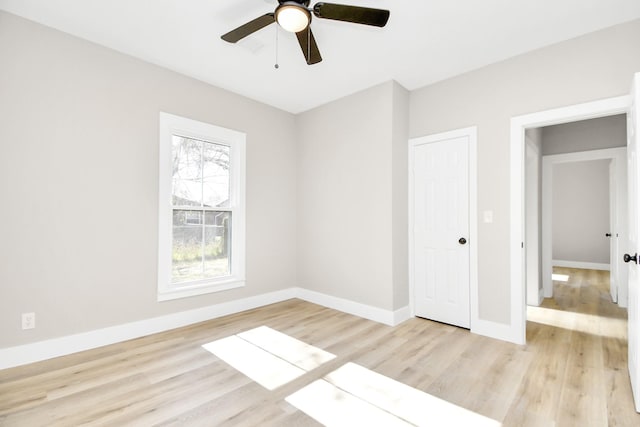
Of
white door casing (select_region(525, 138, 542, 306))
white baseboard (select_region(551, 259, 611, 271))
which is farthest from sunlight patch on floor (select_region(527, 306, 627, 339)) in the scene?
white baseboard (select_region(551, 259, 611, 271))

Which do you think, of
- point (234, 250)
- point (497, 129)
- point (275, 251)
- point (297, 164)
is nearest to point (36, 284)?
point (234, 250)

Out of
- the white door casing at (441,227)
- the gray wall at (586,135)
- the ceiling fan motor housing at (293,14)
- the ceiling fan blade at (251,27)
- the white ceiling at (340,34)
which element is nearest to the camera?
the ceiling fan motor housing at (293,14)

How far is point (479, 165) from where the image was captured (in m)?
3.24

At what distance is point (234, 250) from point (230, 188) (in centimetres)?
81

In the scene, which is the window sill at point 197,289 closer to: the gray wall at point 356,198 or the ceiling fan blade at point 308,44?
the gray wall at point 356,198

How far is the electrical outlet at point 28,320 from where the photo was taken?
246 centimetres

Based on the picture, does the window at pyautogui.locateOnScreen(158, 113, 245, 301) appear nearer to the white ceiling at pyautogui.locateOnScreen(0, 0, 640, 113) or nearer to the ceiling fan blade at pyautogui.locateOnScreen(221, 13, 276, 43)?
the white ceiling at pyautogui.locateOnScreen(0, 0, 640, 113)

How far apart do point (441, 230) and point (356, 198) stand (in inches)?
42.7

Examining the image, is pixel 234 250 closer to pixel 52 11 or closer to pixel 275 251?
pixel 275 251

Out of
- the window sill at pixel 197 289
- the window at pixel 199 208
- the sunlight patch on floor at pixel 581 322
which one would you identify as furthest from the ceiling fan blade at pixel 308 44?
the sunlight patch on floor at pixel 581 322

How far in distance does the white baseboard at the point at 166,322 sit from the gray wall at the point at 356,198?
0.12m

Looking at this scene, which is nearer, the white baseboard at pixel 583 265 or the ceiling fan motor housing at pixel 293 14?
the ceiling fan motor housing at pixel 293 14

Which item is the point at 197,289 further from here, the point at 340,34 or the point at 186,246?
the point at 340,34

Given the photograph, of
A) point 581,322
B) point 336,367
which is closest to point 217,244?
point 336,367
